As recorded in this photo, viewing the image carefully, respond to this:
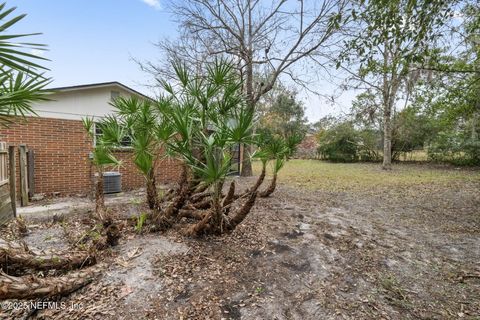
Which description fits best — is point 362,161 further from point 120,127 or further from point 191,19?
point 120,127

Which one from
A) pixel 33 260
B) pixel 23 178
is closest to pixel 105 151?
pixel 33 260

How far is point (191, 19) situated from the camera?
352 inches

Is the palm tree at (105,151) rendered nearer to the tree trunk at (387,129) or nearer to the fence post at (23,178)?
the fence post at (23,178)

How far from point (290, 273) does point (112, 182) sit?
5519 mm

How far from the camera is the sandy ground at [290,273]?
214 centimetres

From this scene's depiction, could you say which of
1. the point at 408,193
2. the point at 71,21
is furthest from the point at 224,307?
the point at 408,193

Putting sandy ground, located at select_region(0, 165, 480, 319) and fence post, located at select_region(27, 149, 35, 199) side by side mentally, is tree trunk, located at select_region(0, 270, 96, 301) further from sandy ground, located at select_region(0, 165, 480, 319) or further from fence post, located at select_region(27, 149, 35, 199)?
fence post, located at select_region(27, 149, 35, 199)

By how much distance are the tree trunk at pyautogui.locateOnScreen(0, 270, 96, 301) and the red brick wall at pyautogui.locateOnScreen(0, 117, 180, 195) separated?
149 inches

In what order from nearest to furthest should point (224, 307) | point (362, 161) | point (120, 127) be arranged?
point (224, 307), point (120, 127), point (362, 161)

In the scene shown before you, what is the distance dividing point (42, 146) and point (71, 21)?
3044 mm

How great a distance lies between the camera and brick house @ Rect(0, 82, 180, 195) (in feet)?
19.7

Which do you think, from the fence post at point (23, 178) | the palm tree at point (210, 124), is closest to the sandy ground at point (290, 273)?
the palm tree at point (210, 124)

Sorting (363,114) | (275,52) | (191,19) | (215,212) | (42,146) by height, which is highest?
(191,19)

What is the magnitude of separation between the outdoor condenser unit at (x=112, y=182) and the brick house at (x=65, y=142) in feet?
1.17
